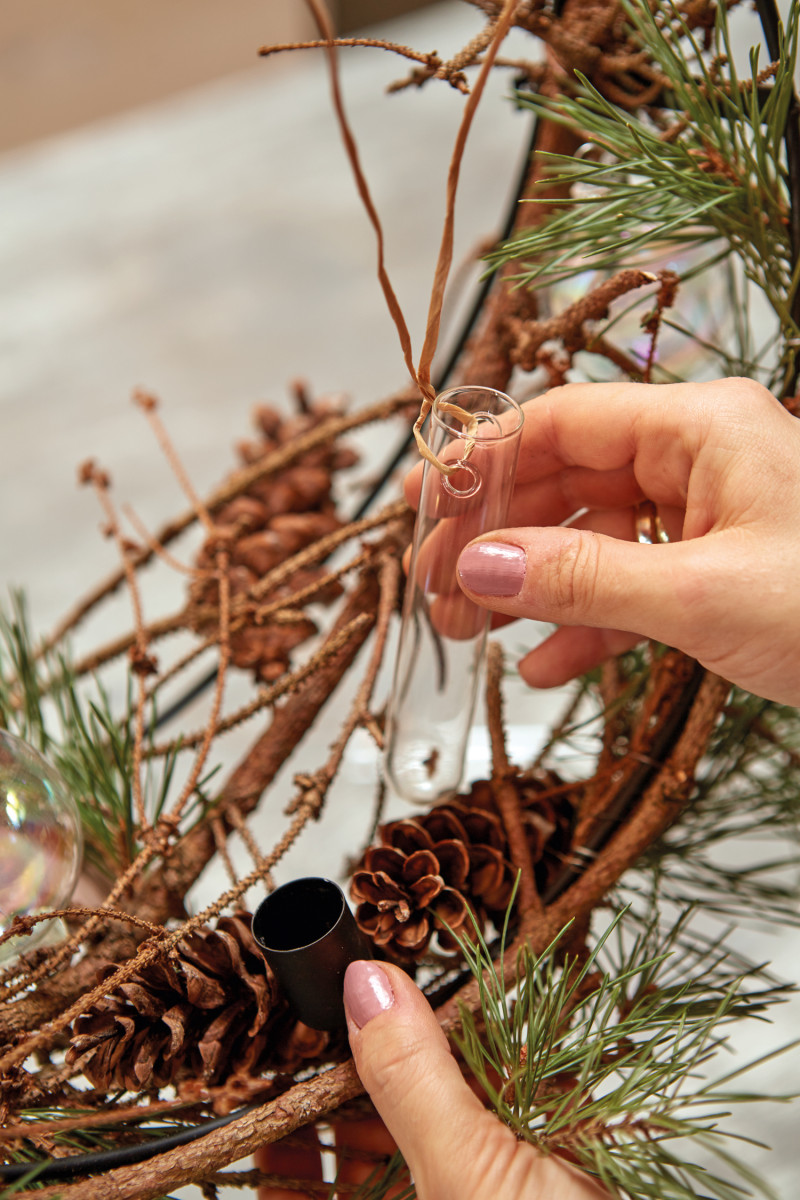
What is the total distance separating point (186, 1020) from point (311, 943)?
5 centimetres

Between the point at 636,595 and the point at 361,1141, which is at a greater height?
the point at 636,595

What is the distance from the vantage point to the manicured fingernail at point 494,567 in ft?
0.93

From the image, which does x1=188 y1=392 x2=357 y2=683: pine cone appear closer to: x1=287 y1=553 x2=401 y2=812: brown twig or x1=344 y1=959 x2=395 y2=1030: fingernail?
x1=287 y1=553 x2=401 y2=812: brown twig

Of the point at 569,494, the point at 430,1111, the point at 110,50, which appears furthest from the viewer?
the point at 110,50

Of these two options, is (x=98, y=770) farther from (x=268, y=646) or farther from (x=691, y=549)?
(x=691, y=549)

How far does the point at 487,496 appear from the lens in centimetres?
30

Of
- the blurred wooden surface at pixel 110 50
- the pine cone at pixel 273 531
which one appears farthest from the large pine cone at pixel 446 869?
the blurred wooden surface at pixel 110 50

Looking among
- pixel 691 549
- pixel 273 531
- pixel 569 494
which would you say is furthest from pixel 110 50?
pixel 691 549

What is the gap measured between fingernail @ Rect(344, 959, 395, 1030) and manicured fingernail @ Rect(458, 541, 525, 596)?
116mm

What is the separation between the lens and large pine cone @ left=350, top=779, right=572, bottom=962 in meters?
0.30

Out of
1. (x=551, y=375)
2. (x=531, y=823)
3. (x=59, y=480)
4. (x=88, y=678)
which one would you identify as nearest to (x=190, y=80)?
(x=59, y=480)

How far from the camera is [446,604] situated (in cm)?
33

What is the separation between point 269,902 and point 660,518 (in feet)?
0.63

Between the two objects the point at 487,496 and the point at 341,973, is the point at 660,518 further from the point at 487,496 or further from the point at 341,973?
the point at 341,973
